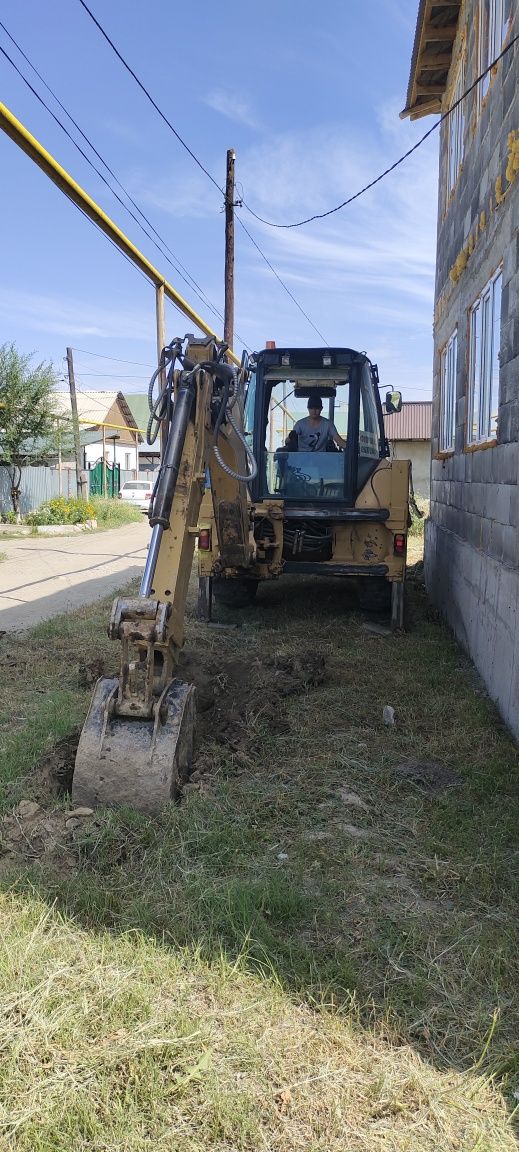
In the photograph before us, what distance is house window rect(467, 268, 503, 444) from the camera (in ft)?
21.6

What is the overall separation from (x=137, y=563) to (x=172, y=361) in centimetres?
1070

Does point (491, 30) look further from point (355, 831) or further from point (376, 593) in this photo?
point (355, 831)

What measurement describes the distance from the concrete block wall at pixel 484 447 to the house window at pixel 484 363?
14 cm

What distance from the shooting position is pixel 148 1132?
2135 mm

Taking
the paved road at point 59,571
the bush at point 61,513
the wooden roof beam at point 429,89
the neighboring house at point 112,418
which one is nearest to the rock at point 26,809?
the paved road at point 59,571

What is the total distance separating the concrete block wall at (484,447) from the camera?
17.9 feet

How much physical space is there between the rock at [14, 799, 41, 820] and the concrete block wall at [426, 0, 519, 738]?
2.84 m

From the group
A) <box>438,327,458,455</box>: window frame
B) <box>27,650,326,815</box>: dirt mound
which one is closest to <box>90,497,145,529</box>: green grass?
<box>438,327,458,455</box>: window frame

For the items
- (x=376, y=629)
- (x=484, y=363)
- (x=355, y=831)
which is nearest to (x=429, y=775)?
(x=355, y=831)

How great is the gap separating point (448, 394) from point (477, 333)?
2.35 metres

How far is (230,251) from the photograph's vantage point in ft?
62.5

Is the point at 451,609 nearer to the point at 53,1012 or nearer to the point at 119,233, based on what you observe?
the point at 119,233

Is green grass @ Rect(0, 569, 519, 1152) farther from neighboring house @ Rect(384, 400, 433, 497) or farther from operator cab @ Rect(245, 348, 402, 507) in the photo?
neighboring house @ Rect(384, 400, 433, 497)

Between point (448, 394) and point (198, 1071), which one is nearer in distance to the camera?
point (198, 1071)
